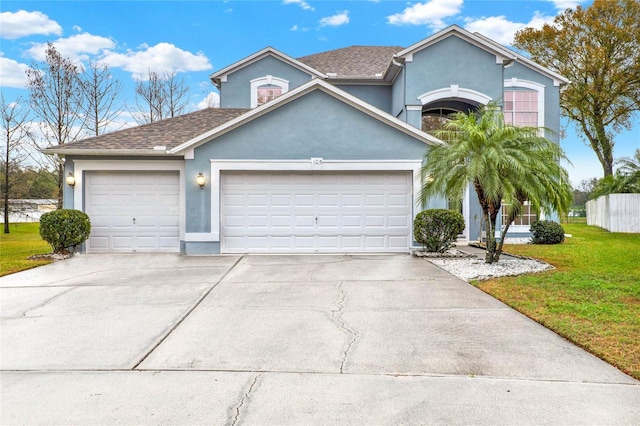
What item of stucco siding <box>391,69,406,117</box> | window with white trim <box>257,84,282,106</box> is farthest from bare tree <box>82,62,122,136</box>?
stucco siding <box>391,69,406,117</box>

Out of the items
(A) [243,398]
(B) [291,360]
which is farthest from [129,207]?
(A) [243,398]

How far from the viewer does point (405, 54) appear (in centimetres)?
1362

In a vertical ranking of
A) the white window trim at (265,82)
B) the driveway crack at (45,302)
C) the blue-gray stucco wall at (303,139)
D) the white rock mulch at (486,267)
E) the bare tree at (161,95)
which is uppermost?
the bare tree at (161,95)

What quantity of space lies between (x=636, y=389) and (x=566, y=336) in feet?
4.18

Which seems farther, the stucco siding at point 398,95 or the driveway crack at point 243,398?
the stucco siding at point 398,95

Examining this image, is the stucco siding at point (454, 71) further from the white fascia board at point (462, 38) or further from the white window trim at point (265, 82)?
the white window trim at point (265, 82)

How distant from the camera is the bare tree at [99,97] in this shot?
2352 cm

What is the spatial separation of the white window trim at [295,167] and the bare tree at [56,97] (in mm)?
15573

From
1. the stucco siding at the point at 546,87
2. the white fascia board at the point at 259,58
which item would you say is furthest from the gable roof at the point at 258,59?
the stucco siding at the point at 546,87

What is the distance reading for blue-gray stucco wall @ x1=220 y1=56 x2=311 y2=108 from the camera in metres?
16.5

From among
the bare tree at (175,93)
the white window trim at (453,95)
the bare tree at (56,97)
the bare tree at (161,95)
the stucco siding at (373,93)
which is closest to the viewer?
the white window trim at (453,95)

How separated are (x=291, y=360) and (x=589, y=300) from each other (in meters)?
4.88

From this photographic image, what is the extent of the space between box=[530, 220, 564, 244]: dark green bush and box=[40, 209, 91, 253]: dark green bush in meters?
14.4

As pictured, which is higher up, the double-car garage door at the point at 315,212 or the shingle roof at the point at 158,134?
the shingle roof at the point at 158,134
